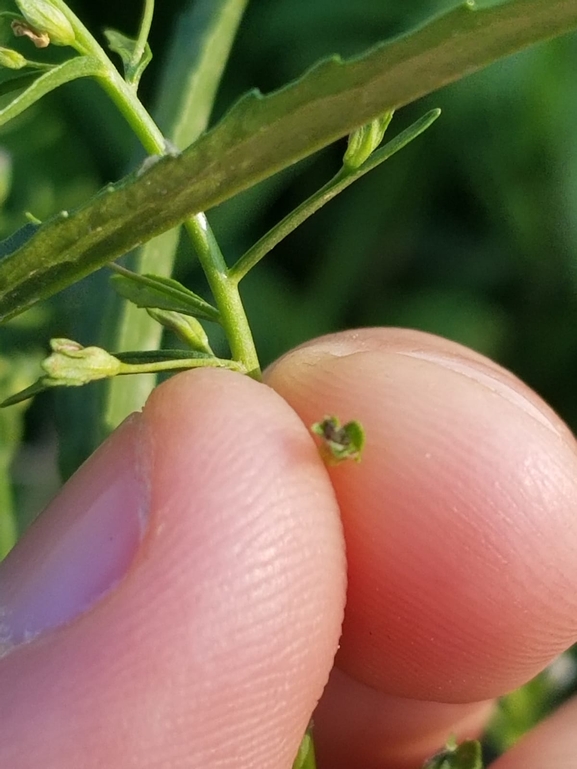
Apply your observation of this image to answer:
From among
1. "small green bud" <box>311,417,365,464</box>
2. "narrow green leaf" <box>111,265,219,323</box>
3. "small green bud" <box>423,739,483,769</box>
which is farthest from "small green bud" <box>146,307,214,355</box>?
"small green bud" <box>423,739,483,769</box>

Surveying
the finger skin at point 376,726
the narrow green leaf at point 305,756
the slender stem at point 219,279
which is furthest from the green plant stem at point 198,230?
the finger skin at point 376,726

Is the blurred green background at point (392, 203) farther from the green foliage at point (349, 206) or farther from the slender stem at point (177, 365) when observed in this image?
the slender stem at point (177, 365)

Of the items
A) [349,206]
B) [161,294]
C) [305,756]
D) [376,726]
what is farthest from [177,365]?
[349,206]

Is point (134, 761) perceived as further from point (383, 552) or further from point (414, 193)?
point (414, 193)

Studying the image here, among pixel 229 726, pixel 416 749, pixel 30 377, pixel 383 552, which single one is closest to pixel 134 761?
pixel 229 726

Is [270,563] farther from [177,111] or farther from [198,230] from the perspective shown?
[177,111]

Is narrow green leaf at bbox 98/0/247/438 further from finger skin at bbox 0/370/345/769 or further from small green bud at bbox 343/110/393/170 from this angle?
small green bud at bbox 343/110/393/170
